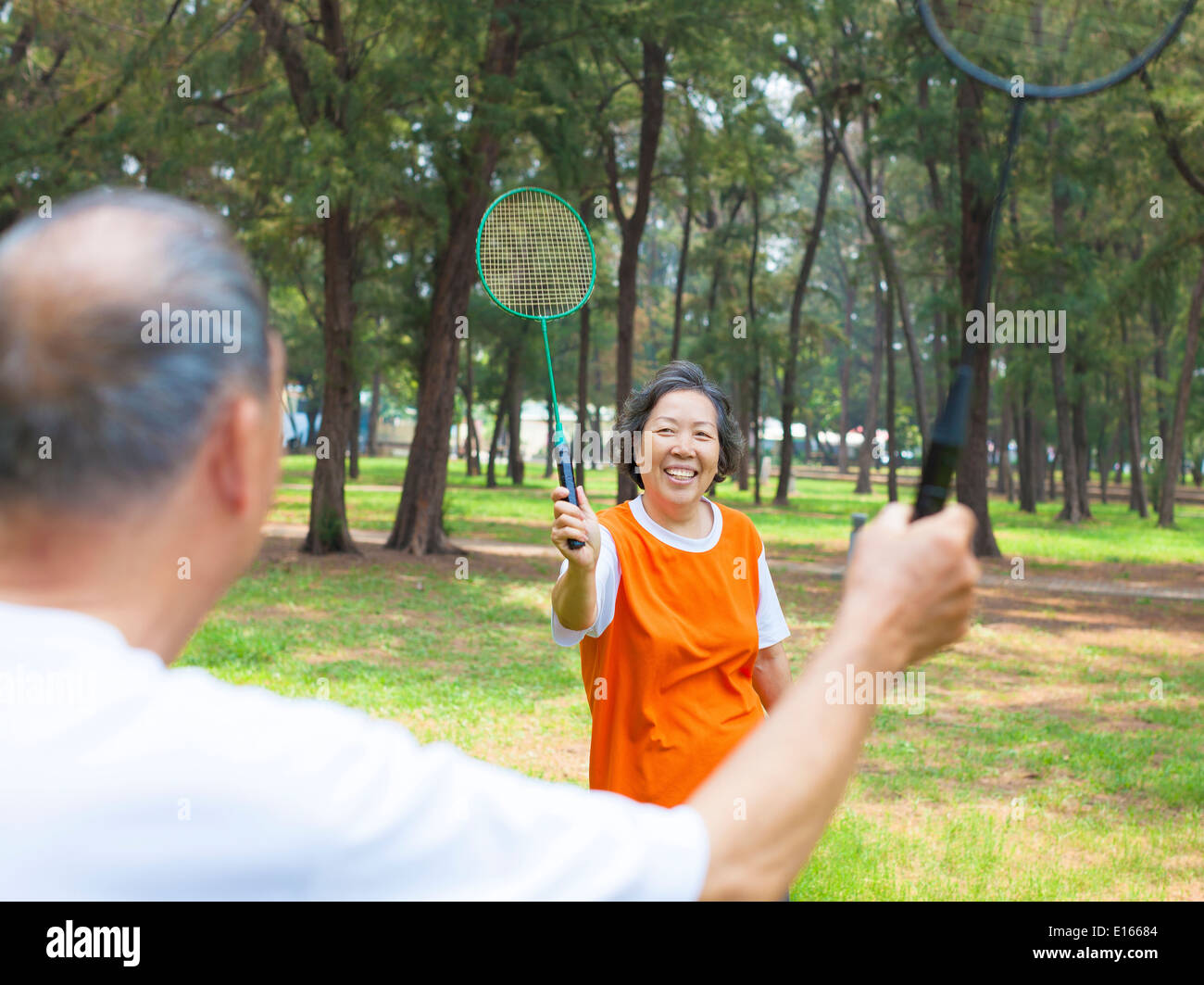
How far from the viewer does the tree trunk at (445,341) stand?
54.5 feet

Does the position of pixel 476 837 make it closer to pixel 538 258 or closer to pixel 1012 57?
pixel 1012 57

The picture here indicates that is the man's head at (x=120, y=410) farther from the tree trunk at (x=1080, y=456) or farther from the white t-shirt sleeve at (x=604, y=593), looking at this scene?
the tree trunk at (x=1080, y=456)

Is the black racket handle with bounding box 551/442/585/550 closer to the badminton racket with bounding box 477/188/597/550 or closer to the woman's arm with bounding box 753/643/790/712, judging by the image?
the woman's arm with bounding box 753/643/790/712

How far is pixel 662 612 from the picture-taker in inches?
143

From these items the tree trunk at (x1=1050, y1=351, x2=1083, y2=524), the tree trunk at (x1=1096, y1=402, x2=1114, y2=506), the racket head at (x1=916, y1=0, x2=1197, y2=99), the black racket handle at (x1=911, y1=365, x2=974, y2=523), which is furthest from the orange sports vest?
the tree trunk at (x1=1096, y1=402, x2=1114, y2=506)

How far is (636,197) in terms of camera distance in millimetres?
23703

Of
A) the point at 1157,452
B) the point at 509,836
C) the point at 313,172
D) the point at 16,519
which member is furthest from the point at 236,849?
the point at 1157,452

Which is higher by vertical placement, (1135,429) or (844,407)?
(844,407)

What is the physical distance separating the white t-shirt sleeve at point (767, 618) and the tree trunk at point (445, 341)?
1341cm

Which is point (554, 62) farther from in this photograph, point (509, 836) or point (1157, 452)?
point (1157, 452)

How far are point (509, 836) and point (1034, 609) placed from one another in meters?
15.9

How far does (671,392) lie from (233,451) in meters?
3.12

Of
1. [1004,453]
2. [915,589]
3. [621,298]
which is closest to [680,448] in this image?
[915,589]

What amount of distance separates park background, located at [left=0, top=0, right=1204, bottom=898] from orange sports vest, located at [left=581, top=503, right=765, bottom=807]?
2.26 m
